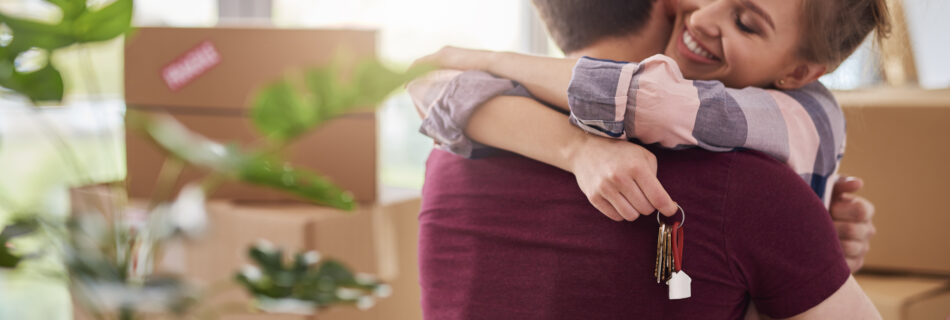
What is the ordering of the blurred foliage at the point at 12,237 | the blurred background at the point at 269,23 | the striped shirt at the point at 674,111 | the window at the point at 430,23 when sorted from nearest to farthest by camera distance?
1. the blurred foliage at the point at 12,237
2. the striped shirt at the point at 674,111
3. the blurred background at the point at 269,23
4. the window at the point at 430,23

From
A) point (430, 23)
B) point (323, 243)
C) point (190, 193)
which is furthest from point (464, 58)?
point (430, 23)

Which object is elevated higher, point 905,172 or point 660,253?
point 660,253

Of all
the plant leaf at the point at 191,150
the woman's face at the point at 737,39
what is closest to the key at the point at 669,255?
the woman's face at the point at 737,39

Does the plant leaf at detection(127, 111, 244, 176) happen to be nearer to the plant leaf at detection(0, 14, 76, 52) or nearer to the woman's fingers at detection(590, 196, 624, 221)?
the plant leaf at detection(0, 14, 76, 52)

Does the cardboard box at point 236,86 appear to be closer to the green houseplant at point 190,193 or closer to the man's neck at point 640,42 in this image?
the man's neck at point 640,42

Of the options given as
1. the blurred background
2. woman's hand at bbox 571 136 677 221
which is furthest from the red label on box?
woman's hand at bbox 571 136 677 221

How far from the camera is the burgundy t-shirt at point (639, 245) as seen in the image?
737 millimetres

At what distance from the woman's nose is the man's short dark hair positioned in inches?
2.3

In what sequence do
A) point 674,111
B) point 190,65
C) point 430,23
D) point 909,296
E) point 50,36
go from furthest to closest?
point 430,23, point 190,65, point 909,296, point 674,111, point 50,36

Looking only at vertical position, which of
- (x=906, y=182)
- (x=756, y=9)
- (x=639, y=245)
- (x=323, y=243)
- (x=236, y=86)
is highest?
(x=756, y=9)

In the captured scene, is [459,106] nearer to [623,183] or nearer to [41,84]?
[623,183]

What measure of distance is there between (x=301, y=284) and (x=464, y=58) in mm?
489

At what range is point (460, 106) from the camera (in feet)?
2.79

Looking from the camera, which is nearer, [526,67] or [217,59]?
[526,67]
